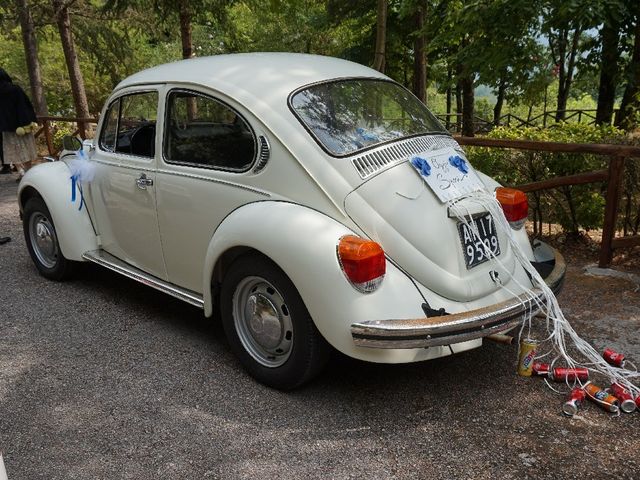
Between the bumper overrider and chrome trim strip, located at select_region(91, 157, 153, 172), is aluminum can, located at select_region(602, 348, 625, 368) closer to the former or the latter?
the bumper overrider

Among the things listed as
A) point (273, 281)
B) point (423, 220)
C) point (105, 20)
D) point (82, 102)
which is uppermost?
point (105, 20)

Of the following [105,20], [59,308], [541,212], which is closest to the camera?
[59,308]

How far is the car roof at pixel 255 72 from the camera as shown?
3496 millimetres

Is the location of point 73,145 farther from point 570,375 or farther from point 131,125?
point 570,375

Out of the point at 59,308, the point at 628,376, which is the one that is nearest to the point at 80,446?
the point at 59,308

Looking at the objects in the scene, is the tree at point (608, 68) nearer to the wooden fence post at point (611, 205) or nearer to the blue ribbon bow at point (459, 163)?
the wooden fence post at point (611, 205)

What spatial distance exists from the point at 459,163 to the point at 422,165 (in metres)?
0.41

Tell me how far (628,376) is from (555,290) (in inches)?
25.0

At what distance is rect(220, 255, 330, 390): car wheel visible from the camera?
3.04 meters

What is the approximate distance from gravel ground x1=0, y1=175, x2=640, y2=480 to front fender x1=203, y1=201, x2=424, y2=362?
0.47 metres

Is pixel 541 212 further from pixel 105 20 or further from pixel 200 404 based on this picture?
pixel 105 20

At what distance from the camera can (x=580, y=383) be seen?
10.7 ft

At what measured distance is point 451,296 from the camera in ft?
10.0

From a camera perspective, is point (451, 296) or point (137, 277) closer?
point (451, 296)
